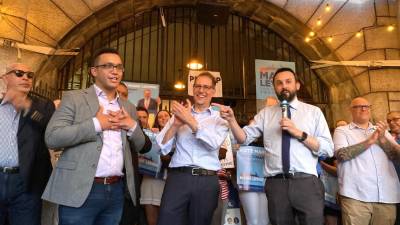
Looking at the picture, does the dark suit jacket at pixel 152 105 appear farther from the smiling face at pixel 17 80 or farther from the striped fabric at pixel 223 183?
the smiling face at pixel 17 80

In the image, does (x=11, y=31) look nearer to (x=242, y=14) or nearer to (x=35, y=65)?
(x=35, y=65)

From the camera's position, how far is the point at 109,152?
1.95m

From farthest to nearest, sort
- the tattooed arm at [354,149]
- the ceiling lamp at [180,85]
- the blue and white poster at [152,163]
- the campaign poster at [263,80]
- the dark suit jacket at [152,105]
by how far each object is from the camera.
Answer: the ceiling lamp at [180,85] < the campaign poster at [263,80] < the dark suit jacket at [152,105] < the blue and white poster at [152,163] < the tattooed arm at [354,149]

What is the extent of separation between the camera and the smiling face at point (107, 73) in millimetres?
2016

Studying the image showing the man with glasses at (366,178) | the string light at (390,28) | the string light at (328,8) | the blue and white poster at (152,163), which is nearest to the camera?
the man with glasses at (366,178)

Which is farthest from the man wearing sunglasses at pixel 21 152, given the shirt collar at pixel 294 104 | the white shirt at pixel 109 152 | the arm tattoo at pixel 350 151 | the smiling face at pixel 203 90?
the arm tattoo at pixel 350 151

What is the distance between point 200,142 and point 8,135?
1300mm

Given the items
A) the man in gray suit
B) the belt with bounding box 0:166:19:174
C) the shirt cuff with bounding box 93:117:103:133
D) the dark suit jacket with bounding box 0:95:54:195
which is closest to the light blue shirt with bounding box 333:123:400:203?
the man in gray suit

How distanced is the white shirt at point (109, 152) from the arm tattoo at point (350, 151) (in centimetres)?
202

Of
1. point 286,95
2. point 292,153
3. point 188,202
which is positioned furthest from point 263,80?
point 188,202

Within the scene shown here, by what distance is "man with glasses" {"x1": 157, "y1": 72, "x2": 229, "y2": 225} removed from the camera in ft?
7.22

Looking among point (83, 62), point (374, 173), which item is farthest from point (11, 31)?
point (374, 173)

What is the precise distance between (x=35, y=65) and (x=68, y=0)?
3.97 ft

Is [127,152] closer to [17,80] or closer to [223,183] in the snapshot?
[17,80]
